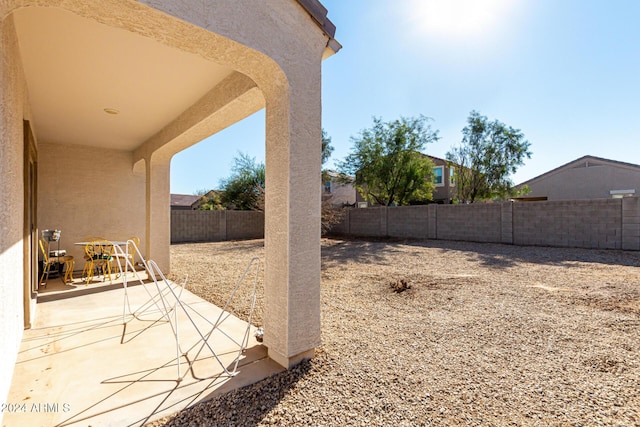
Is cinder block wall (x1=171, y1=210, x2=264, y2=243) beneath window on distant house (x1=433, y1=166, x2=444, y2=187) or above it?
beneath

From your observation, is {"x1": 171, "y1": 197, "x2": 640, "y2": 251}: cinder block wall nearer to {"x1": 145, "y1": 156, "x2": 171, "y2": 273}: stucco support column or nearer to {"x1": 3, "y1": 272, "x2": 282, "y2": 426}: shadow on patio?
{"x1": 145, "y1": 156, "x2": 171, "y2": 273}: stucco support column

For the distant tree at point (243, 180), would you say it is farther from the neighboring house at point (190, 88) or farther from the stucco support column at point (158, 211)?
the neighboring house at point (190, 88)

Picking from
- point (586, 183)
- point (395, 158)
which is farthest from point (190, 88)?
point (586, 183)

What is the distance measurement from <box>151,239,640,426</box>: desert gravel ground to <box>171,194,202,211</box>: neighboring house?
25.0 meters

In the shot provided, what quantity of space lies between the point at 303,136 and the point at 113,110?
3621 millimetres

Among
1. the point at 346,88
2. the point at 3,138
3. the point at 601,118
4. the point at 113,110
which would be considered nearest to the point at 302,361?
the point at 3,138

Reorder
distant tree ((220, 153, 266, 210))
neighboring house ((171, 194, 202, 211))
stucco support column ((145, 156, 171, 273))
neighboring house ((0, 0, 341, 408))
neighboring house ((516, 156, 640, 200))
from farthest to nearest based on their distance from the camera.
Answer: neighboring house ((171, 194, 202, 211)), distant tree ((220, 153, 266, 210)), neighboring house ((516, 156, 640, 200)), stucco support column ((145, 156, 171, 273)), neighboring house ((0, 0, 341, 408))

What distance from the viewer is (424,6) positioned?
5.04m

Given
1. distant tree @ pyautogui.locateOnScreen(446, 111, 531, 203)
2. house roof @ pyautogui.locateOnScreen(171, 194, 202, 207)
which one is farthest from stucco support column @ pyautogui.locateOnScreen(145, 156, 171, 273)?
house roof @ pyautogui.locateOnScreen(171, 194, 202, 207)

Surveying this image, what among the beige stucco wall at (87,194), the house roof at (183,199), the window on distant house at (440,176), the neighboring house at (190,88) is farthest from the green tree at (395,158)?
the house roof at (183,199)

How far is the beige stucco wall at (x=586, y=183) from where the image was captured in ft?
55.2

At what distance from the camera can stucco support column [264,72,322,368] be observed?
2508 millimetres

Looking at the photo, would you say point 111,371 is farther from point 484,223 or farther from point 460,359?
point 484,223

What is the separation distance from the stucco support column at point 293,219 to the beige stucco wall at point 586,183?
22.4 meters
